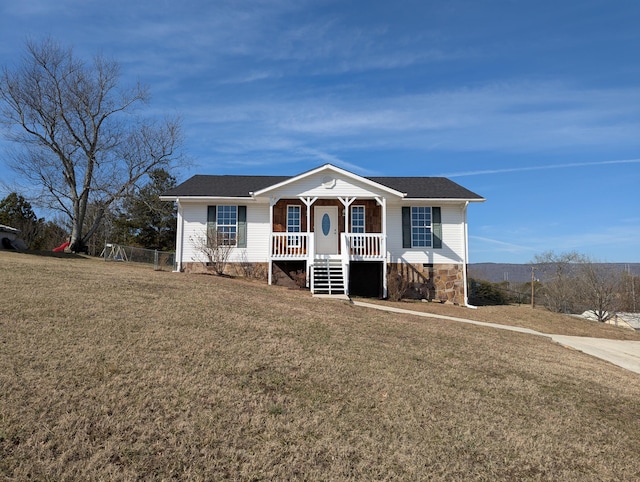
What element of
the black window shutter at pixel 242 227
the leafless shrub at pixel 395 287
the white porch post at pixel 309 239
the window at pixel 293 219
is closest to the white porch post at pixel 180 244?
the black window shutter at pixel 242 227

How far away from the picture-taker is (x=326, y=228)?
60.2ft

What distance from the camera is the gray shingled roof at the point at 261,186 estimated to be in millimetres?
17808

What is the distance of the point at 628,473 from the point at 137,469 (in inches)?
175

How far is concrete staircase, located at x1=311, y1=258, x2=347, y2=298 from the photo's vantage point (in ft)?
49.7

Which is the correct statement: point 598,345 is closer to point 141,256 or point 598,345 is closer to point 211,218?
point 211,218

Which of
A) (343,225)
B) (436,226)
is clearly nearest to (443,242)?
(436,226)

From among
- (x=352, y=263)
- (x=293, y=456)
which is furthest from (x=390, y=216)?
(x=293, y=456)

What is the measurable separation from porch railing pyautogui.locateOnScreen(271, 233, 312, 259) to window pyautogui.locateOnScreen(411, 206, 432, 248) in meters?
4.43

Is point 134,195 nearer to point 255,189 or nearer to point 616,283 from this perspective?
point 255,189

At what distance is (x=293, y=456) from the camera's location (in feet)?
13.5

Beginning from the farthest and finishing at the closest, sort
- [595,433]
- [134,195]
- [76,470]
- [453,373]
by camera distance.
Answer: [134,195], [453,373], [595,433], [76,470]

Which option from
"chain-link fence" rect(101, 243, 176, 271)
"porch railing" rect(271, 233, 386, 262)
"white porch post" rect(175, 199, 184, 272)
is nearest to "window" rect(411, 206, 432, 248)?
"porch railing" rect(271, 233, 386, 262)

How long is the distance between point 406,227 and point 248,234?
6.24 meters

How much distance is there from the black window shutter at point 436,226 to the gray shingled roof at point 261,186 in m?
0.71
